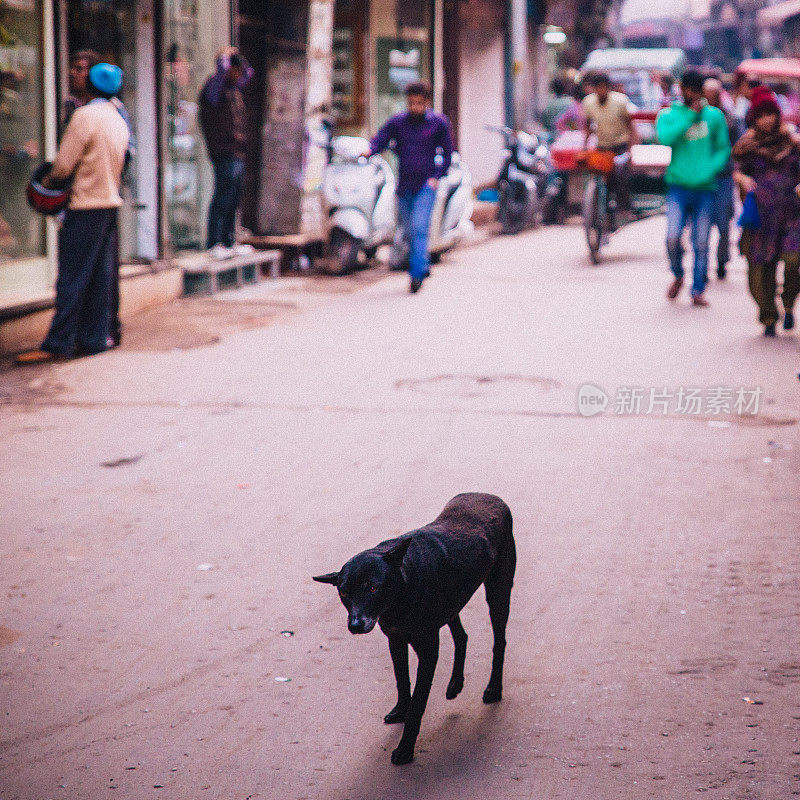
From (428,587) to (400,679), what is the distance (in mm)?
366

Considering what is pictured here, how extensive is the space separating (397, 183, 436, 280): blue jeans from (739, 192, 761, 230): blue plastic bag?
3801 millimetres

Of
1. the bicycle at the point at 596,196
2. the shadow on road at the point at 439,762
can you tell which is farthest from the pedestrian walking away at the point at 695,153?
the shadow on road at the point at 439,762

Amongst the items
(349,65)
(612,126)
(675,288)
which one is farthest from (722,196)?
(349,65)

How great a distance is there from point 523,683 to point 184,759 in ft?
3.39

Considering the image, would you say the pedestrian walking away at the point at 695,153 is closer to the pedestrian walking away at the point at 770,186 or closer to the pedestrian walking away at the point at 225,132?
the pedestrian walking away at the point at 770,186

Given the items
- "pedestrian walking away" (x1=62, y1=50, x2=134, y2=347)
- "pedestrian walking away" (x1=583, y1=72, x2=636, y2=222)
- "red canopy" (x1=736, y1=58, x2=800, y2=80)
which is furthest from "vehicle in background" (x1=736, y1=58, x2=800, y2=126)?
"pedestrian walking away" (x1=62, y1=50, x2=134, y2=347)

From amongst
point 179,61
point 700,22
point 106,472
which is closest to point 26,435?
point 106,472

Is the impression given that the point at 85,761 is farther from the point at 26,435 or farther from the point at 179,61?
the point at 179,61

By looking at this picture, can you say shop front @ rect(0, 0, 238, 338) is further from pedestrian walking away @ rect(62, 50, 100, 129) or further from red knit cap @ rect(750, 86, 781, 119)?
red knit cap @ rect(750, 86, 781, 119)

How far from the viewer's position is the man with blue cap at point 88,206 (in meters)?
8.90

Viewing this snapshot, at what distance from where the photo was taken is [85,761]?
3322 millimetres

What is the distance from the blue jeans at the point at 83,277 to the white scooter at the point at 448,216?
5.47m

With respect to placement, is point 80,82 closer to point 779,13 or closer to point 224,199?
point 224,199

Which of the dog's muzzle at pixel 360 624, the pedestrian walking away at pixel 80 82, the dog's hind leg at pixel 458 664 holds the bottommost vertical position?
the dog's hind leg at pixel 458 664
